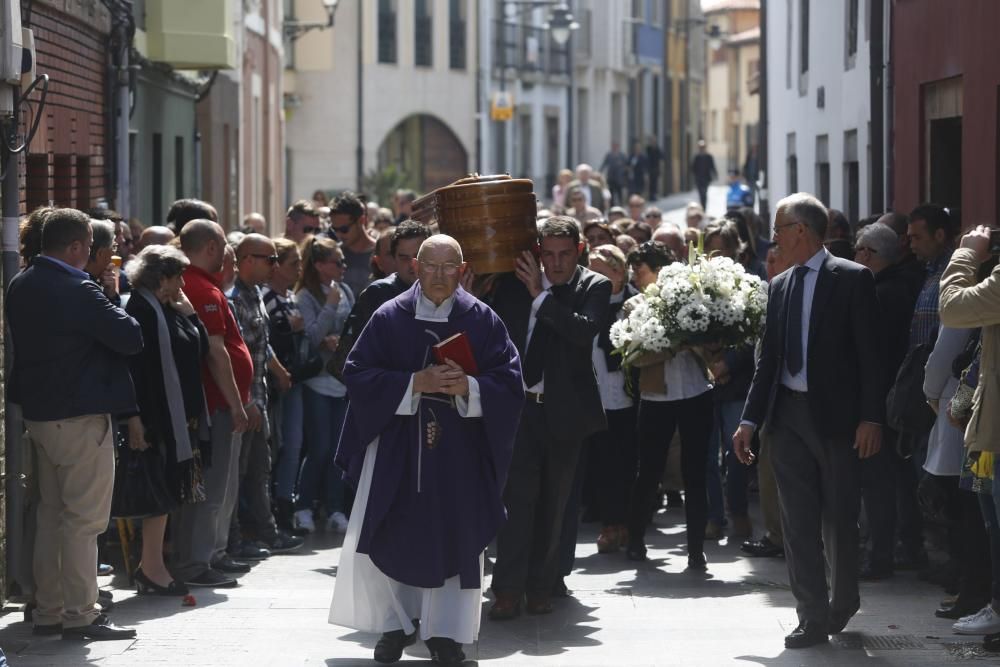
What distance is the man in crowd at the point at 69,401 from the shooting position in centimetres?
864

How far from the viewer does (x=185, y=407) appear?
9.87 m

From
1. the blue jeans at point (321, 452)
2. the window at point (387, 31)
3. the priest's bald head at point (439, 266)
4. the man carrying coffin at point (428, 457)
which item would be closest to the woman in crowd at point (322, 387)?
the blue jeans at point (321, 452)

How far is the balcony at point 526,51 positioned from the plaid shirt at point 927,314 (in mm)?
41091

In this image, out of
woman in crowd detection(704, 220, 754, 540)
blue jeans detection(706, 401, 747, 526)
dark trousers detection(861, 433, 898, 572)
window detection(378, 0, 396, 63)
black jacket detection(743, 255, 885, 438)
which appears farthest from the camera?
window detection(378, 0, 396, 63)

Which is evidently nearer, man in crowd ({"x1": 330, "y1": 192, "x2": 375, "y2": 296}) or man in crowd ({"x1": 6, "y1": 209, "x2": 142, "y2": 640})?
man in crowd ({"x1": 6, "y1": 209, "x2": 142, "y2": 640})

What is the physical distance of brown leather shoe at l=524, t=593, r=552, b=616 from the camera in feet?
31.7

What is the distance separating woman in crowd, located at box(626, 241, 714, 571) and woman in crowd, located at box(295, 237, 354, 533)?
2.23 metres

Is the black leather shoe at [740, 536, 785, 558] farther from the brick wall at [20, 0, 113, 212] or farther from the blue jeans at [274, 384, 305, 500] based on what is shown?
the brick wall at [20, 0, 113, 212]

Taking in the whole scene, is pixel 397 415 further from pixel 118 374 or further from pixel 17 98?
pixel 17 98

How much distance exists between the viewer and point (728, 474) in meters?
12.1

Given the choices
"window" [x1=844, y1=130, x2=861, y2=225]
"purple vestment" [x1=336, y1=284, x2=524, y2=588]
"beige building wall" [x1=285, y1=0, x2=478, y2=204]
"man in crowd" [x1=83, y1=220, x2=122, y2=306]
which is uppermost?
"beige building wall" [x1=285, y1=0, x2=478, y2=204]

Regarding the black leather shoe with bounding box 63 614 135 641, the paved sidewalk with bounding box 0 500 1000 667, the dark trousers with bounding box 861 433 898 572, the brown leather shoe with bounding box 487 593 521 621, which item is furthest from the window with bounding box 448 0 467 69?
the black leather shoe with bounding box 63 614 135 641

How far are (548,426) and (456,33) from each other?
134 feet

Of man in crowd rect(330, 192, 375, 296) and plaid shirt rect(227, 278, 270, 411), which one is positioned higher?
man in crowd rect(330, 192, 375, 296)
